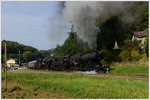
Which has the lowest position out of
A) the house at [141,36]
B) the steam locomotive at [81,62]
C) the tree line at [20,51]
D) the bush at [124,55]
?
the steam locomotive at [81,62]

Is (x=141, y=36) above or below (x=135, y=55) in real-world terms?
above

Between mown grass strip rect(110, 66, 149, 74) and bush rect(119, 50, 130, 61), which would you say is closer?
bush rect(119, 50, 130, 61)

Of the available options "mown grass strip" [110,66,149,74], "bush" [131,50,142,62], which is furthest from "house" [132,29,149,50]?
"mown grass strip" [110,66,149,74]

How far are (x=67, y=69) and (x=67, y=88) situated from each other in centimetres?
663

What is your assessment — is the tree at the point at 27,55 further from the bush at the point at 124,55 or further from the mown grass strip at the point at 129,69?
the mown grass strip at the point at 129,69

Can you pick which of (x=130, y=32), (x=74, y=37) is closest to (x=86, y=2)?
(x=74, y=37)

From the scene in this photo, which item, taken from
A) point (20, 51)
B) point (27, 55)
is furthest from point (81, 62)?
point (20, 51)

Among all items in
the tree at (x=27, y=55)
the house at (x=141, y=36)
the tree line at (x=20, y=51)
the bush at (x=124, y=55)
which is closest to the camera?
the tree line at (x=20, y=51)

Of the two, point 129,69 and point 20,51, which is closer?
point 20,51

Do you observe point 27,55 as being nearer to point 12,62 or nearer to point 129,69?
point 12,62

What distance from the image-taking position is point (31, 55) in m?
7.72

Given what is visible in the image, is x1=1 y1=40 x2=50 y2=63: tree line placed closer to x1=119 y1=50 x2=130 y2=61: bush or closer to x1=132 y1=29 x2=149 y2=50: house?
x1=119 y1=50 x2=130 y2=61: bush

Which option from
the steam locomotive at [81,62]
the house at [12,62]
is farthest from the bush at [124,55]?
the house at [12,62]

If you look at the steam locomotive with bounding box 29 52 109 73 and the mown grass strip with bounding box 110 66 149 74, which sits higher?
the steam locomotive with bounding box 29 52 109 73
